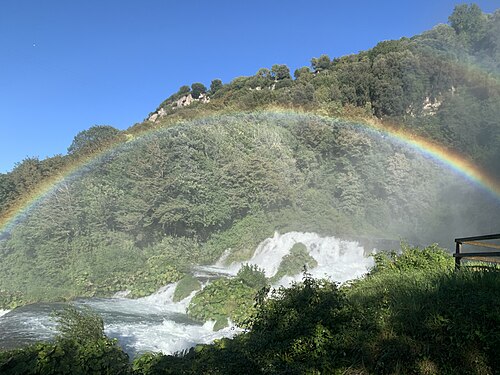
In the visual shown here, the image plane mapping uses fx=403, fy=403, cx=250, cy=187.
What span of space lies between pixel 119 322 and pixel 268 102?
A: 43819 millimetres

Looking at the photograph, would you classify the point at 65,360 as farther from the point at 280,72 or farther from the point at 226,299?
the point at 280,72

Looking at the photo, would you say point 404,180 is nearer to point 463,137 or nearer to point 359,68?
point 463,137

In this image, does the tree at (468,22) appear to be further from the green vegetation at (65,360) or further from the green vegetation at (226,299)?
the green vegetation at (65,360)

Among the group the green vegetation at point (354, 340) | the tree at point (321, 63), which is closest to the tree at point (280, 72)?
the tree at point (321, 63)

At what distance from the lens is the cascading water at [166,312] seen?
43.3 ft

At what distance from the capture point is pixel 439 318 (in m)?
4.77

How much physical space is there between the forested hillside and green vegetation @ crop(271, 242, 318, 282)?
4130 millimetres

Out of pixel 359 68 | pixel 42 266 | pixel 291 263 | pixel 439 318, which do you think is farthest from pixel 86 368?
pixel 359 68

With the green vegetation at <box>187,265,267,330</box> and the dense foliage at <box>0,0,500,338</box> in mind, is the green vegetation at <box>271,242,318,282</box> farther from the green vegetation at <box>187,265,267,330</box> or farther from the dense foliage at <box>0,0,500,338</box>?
the green vegetation at <box>187,265,267,330</box>

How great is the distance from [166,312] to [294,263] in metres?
7.79

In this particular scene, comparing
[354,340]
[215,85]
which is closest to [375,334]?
[354,340]

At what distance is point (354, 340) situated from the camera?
16.0 ft

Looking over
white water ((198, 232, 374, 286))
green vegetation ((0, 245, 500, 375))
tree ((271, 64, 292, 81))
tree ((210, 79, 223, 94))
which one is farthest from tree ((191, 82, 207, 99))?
green vegetation ((0, 245, 500, 375))

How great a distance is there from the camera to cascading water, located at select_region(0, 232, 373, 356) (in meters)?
13.2
